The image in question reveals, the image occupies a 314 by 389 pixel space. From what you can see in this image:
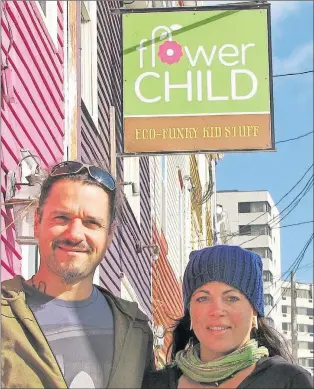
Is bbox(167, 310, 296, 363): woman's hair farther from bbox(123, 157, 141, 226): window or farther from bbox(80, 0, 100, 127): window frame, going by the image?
bbox(123, 157, 141, 226): window

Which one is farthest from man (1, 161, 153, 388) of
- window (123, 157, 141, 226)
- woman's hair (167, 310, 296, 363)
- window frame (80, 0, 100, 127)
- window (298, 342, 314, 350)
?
window (298, 342, 314, 350)

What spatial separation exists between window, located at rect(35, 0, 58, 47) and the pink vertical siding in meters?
0.09

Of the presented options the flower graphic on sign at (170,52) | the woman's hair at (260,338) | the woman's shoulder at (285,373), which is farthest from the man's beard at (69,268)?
the flower graphic on sign at (170,52)

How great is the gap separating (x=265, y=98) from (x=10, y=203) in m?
3.43

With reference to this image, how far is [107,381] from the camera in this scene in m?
3.04

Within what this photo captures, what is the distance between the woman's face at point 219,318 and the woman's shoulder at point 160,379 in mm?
120

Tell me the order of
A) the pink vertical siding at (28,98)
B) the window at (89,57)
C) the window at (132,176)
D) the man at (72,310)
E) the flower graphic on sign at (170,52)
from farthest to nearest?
1. the window at (132,176)
2. the window at (89,57)
3. the flower graphic on sign at (170,52)
4. the pink vertical siding at (28,98)
5. the man at (72,310)

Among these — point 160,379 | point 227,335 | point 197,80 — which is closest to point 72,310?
point 160,379

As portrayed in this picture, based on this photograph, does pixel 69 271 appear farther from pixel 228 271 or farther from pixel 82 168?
pixel 228 271

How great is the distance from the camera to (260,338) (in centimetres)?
340

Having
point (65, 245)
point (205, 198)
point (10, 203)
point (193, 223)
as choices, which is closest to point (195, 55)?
point (10, 203)

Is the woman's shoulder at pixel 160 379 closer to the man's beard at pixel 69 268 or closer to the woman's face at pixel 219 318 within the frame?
the woman's face at pixel 219 318

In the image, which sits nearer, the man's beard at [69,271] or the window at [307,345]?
the man's beard at [69,271]

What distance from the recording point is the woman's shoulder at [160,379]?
3.20 metres
